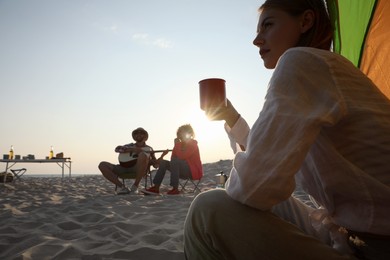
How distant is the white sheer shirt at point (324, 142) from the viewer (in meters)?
0.71

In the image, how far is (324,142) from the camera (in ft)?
2.59

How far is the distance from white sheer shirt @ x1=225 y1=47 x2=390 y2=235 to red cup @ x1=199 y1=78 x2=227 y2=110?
2.22 feet

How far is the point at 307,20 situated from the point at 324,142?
0.56 m

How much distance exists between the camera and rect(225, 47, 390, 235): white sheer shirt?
0.71 meters

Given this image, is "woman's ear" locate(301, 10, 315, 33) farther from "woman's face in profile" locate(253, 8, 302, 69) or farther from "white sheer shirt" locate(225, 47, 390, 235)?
"white sheer shirt" locate(225, 47, 390, 235)

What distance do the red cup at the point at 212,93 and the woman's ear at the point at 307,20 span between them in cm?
51

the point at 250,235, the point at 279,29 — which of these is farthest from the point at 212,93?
Result: the point at 250,235

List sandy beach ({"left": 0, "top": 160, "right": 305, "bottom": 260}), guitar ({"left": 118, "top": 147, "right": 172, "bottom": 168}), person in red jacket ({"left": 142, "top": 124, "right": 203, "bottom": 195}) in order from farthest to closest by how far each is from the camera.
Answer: guitar ({"left": 118, "top": 147, "right": 172, "bottom": 168}) → person in red jacket ({"left": 142, "top": 124, "right": 203, "bottom": 195}) → sandy beach ({"left": 0, "top": 160, "right": 305, "bottom": 260})

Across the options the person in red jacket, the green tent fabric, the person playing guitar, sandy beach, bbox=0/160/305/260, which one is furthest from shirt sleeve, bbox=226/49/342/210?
the person playing guitar

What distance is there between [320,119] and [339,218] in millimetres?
317

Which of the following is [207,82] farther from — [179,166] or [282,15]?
[179,166]

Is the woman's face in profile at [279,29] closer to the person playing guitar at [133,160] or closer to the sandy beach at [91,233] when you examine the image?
the sandy beach at [91,233]

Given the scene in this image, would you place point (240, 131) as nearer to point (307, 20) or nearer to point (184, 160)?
point (307, 20)

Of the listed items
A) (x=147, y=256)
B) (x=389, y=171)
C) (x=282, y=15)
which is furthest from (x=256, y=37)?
(x=147, y=256)
